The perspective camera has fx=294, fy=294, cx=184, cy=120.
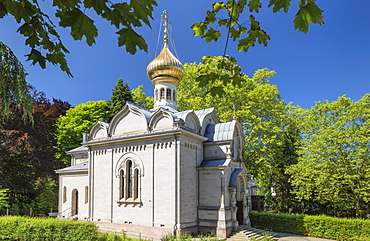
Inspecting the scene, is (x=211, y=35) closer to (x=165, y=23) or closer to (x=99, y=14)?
(x=99, y=14)

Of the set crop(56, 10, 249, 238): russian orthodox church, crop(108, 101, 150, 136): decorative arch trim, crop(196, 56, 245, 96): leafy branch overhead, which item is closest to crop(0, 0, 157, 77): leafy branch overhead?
crop(196, 56, 245, 96): leafy branch overhead

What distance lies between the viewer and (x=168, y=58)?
68.5 ft

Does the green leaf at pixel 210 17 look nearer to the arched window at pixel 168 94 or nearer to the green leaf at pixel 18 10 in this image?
the green leaf at pixel 18 10

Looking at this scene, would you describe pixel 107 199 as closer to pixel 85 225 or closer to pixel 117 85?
pixel 85 225

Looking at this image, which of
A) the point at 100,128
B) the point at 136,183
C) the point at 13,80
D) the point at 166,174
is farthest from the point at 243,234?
the point at 13,80

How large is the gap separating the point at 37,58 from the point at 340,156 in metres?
19.7

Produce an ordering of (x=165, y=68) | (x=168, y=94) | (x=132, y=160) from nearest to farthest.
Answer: (x=132, y=160) < (x=165, y=68) < (x=168, y=94)

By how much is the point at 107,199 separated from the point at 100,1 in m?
17.1

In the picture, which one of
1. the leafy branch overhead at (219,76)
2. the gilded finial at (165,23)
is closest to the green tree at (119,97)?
the gilded finial at (165,23)

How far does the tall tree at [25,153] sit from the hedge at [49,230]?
929 cm

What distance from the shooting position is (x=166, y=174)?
52.4ft

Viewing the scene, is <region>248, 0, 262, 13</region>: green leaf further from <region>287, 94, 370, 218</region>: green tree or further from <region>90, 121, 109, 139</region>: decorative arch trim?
<region>287, 94, 370, 218</region>: green tree

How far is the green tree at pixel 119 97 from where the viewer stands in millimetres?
32969

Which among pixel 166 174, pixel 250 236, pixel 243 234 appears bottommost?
pixel 250 236
